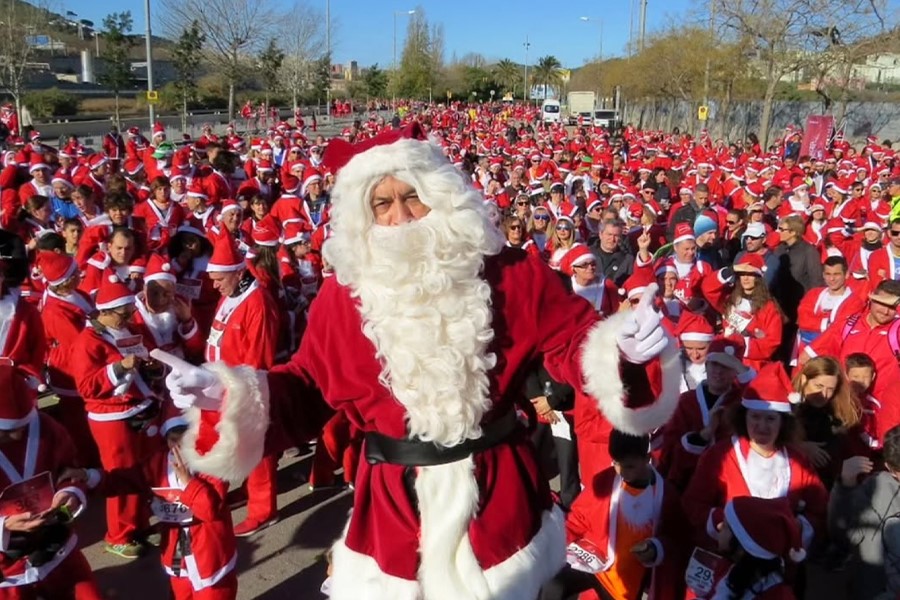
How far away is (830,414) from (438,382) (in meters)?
3.14

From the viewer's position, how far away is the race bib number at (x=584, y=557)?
342 centimetres

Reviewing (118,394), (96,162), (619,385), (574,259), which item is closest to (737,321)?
(574,259)

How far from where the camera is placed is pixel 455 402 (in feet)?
6.97

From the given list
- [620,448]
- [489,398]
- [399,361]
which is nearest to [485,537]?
[489,398]

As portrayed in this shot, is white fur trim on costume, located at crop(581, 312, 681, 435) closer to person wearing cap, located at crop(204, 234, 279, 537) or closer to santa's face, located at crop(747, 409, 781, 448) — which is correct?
santa's face, located at crop(747, 409, 781, 448)

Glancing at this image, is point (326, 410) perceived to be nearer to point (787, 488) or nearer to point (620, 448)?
point (620, 448)

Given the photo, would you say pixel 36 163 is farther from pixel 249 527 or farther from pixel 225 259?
pixel 249 527

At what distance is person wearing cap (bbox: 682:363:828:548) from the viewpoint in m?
3.62

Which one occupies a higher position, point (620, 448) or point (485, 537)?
point (485, 537)

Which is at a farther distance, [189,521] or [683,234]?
[683,234]

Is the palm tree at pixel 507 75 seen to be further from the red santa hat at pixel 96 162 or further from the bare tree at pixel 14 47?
the red santa hat at pixel 96 162

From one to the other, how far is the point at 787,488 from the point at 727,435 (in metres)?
0.37

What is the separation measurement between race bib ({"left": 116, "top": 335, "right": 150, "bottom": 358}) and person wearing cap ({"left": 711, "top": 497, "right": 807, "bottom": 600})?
3542mm

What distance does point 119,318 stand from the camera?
4.75 meters
